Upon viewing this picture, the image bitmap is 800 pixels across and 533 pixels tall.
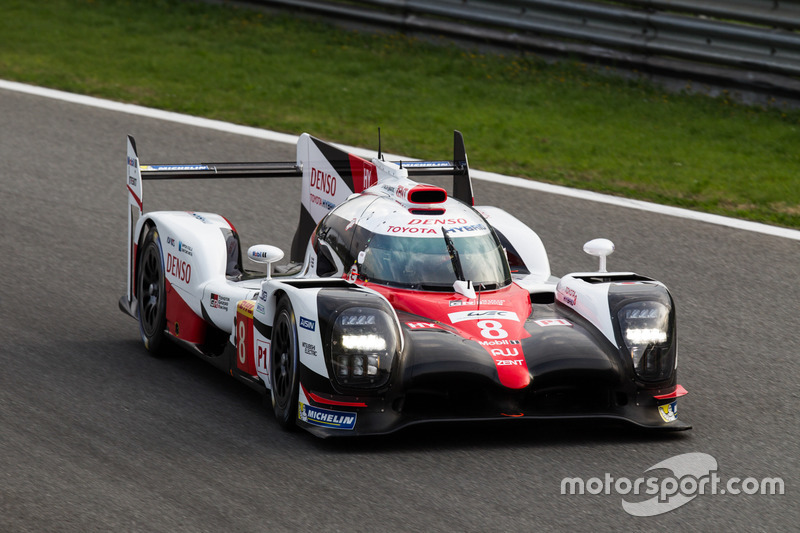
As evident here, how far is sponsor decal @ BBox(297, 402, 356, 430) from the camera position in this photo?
6414mm

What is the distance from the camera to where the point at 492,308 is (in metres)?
7.07

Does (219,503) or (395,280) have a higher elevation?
(395,280)

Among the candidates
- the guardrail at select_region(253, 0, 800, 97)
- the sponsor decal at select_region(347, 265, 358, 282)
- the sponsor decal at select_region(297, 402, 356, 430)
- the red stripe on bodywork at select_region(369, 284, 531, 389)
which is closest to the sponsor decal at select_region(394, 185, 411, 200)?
the sponsor decal at select_region(347, 265, 358, 282)

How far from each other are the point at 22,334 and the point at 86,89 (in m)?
6.78

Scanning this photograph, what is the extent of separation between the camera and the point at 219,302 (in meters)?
7.83

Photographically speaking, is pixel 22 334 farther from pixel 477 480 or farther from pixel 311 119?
pixel 311 119

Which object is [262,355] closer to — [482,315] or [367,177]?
[482,315]

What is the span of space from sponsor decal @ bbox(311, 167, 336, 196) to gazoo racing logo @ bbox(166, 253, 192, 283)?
123 cm

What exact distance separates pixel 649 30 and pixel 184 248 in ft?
25.8

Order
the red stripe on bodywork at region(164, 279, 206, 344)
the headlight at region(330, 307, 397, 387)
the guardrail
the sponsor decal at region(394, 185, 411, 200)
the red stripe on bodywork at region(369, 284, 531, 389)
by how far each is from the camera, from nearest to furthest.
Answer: the headlight at region(330, 307, 397, 387) < the red stripe on bodywork at region(369, 284, 531, 389) < the sponsor decal at region(394, 185, 411, 200) < the red stripe on bodywork at region(164, 279, 206, 344) < the guardrail

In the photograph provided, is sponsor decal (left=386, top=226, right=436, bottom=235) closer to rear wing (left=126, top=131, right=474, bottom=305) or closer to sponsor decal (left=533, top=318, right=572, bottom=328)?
sponsor decal (left=533, top=318, right=572, bottom=328)

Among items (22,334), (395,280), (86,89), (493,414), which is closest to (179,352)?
(22,334)

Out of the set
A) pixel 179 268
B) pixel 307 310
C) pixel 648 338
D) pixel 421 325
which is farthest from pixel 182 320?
pixel 648 338

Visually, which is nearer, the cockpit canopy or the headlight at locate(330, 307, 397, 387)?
the headlight at locate(330, 307, 397, 387)
